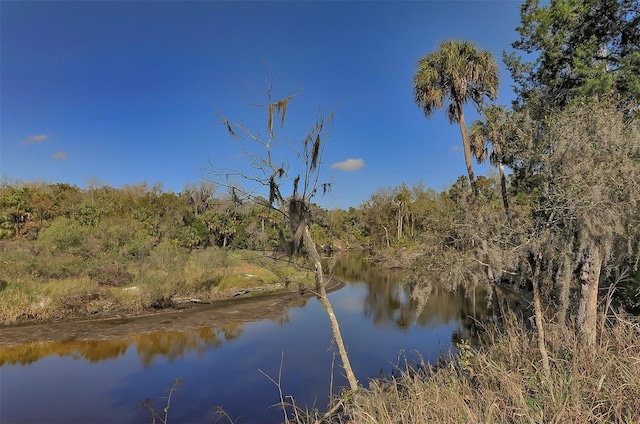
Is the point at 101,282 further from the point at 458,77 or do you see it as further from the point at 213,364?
the point at 458,77

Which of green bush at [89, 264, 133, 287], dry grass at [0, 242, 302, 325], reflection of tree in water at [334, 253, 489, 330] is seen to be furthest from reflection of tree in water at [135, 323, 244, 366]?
reflection of tree in water at [334, 253, 489, 330]

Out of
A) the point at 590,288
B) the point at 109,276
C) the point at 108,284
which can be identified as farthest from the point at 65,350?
the point at 590,288

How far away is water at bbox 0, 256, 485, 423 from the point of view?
8.73 metres

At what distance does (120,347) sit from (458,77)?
46.2ft

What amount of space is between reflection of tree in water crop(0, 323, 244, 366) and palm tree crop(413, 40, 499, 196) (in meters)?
10.8

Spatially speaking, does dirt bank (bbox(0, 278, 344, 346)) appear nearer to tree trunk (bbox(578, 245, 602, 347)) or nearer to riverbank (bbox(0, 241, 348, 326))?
riverbank (bbox(0, 241, 348, 326))

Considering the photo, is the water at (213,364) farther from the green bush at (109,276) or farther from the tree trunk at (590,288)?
the green bush at (109,276)

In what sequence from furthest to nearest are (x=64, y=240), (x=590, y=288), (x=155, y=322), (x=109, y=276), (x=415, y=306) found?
1. (x=64, y=240)
2. (x=415, y=306)
3. (x=109, y=276)
4. (x=155, y=322)
5. (x=590, y=288)

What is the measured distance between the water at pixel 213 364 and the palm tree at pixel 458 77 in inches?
251

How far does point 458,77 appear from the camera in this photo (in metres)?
11.8

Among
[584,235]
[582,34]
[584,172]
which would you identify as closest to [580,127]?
[584,172]

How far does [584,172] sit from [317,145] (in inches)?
125

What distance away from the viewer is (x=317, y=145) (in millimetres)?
5293

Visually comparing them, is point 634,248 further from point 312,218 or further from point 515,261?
point 312,218
